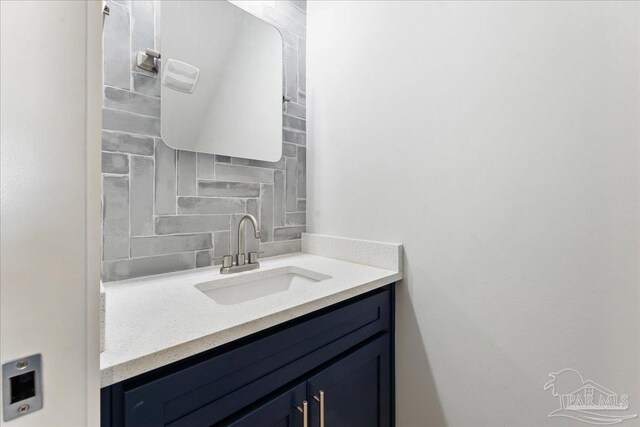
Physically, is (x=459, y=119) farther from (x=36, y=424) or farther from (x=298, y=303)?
(x=36, y=424)

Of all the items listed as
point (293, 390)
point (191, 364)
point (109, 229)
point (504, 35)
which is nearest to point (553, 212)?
point (504, 35)

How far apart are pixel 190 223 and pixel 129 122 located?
426 millimetres

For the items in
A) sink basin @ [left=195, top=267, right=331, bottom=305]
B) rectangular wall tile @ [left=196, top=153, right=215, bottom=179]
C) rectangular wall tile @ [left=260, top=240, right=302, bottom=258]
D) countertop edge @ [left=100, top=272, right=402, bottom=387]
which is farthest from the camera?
rectangular wall tile @ [left=260, top=240, right=302, bottom=258]

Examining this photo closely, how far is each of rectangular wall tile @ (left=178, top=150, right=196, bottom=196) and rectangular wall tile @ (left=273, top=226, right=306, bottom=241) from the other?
465 mm

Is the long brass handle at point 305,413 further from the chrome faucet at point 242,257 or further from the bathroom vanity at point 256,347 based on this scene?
the chrome faucet at point 242,257

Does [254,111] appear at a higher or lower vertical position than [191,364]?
higher

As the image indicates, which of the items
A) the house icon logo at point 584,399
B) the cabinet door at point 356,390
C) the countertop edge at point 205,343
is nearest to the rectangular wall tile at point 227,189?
the countertop edge at point 205,343

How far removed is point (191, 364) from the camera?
66 cm

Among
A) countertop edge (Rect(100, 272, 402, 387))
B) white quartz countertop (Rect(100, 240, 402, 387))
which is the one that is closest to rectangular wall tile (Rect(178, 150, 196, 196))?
white quartz countertop (Rect(100, 240, 402, 387))

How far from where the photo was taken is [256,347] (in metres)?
0.76

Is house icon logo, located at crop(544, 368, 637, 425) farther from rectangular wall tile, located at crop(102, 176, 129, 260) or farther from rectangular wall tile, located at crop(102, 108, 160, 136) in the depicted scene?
rectangular wall tile, located at crop(102, 108, 160, 136)

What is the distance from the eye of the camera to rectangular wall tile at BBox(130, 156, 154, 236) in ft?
3.55

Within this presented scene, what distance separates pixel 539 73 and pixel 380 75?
0.59m

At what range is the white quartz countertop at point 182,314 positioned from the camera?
0.60 meters
